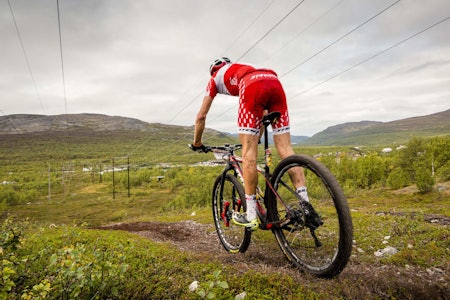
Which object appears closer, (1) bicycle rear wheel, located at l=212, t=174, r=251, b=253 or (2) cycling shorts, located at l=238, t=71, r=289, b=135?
(2) cycling shorts, located at l=238, t=71, r=289, b=135

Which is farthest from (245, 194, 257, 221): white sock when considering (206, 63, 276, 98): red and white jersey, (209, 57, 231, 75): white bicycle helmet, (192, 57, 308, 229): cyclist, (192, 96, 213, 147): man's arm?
(209, 57, 231, 75): white bicycle helmet

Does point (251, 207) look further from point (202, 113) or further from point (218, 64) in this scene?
point (218, 64)

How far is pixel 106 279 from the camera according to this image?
2.64 metres

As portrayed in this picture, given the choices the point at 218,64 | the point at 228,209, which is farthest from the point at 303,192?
the point at 218,64

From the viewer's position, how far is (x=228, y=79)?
176 inches

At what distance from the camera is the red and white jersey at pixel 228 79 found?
4305 millimetres

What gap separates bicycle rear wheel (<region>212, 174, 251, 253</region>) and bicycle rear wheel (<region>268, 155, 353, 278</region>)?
4.30ft

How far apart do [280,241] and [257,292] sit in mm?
1269

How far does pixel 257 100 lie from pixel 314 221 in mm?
1943

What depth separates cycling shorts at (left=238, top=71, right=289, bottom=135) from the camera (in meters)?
3.98

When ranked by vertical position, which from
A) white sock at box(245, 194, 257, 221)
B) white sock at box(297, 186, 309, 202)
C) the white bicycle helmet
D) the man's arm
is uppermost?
the white bicycle helmet

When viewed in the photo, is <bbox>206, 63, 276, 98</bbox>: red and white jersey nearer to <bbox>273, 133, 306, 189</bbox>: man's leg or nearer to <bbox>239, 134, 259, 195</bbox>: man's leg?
<bbox>239, 134, 259, 195</bbox>: man's leg

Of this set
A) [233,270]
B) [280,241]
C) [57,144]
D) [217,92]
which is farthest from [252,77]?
[57,144]

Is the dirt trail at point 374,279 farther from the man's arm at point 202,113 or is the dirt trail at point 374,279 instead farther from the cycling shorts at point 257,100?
the man's arm at point 202,113
